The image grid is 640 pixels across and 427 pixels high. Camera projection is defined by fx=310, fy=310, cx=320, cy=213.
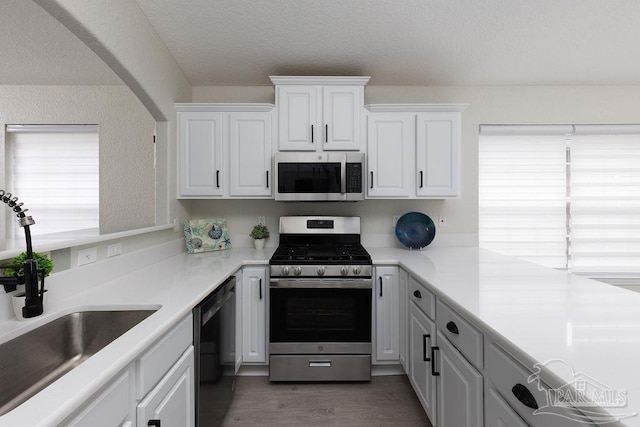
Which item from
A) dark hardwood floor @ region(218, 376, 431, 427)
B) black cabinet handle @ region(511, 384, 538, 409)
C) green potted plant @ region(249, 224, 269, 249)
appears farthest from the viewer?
green potted plant @ region(249, 224, 269, 249)

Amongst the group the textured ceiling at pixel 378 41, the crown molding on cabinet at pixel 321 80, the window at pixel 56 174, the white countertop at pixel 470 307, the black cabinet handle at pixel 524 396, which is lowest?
the black cabinet handle at pixel 524 396

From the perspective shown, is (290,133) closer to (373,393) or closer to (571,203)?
(373,393)

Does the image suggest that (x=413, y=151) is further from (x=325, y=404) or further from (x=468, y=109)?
(x=325, y=404)

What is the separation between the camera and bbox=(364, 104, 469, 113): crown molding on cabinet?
2.60 metres

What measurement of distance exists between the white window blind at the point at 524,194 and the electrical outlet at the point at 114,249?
303cm

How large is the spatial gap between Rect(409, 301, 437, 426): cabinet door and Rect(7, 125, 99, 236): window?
1896 mm

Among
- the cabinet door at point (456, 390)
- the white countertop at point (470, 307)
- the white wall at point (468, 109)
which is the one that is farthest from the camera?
the white wall at point (468, 109)

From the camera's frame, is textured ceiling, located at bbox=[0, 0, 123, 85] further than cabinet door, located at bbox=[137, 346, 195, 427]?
Yes

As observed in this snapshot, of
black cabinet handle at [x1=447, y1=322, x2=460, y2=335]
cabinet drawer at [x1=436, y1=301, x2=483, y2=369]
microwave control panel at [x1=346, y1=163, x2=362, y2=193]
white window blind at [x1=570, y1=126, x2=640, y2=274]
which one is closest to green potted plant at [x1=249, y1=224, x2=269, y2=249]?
microwave control panel at [x1=346, y1=163, x2=362, y2=193]

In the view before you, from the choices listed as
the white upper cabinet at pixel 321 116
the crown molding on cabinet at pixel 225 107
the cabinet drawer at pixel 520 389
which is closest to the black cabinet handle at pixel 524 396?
the cabinet drawer at pixel 520 389

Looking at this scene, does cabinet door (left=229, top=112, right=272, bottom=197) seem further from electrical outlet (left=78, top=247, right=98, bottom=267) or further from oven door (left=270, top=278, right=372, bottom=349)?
electrical outlet (left=78, top=247, right=98, bottom=267)

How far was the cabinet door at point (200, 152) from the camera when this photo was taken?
8.57 feet

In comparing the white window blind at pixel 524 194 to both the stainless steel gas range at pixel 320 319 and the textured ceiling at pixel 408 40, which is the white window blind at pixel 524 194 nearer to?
the textured ceiling at pixel 408 40

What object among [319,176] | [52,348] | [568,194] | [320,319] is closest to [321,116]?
[319,176]
